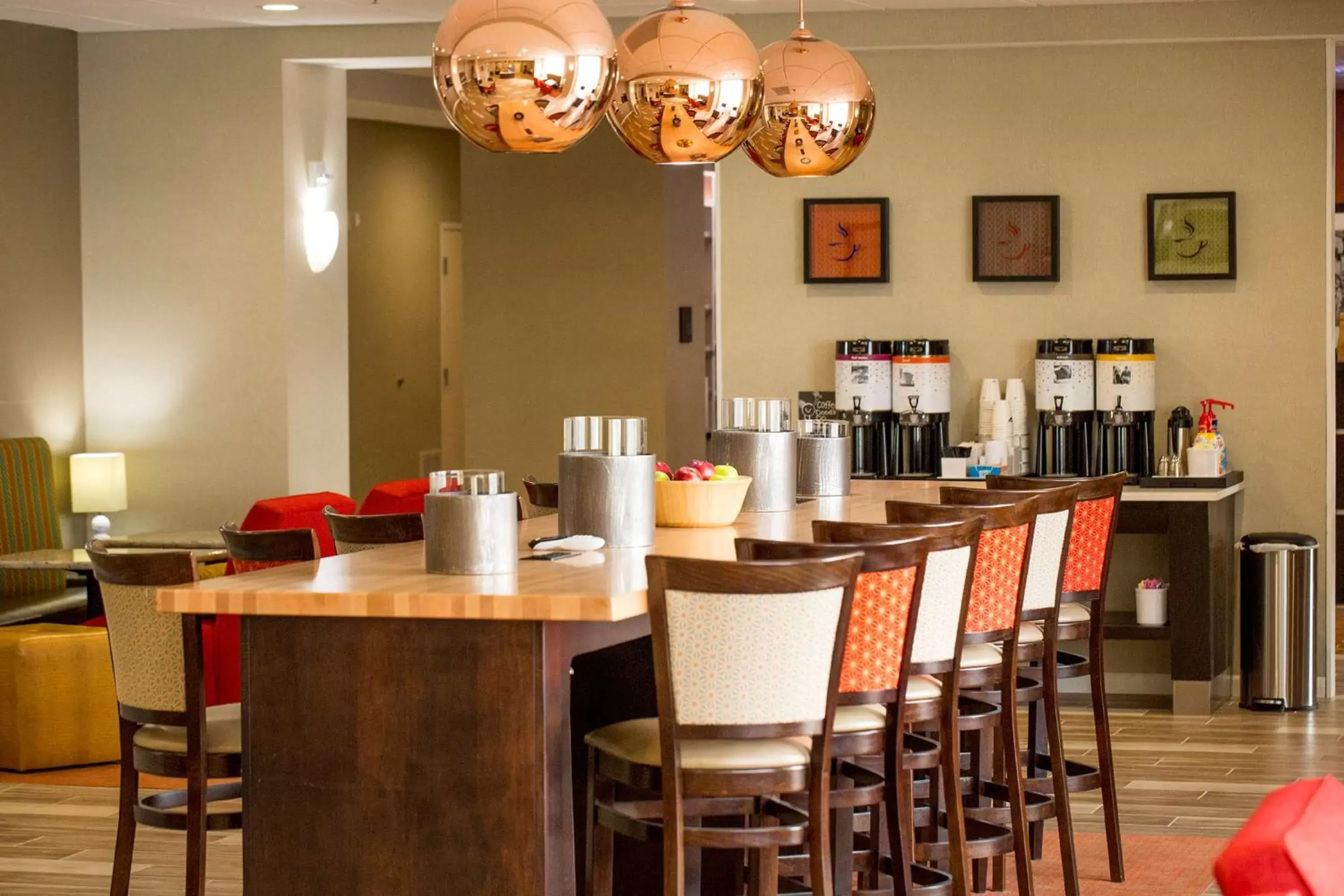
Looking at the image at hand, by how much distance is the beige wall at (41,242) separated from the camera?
27.2ft

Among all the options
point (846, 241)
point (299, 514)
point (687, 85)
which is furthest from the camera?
point (846, 241)

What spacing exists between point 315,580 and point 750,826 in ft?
3.25

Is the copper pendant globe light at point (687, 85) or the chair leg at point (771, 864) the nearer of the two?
the chair leg at point (771, 864)

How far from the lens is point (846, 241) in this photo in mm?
7879

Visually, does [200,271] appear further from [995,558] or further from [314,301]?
[995,558]

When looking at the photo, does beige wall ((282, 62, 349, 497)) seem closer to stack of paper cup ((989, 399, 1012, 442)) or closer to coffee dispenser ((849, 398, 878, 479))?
coffee dispenser ((849, 398, 878, 479))

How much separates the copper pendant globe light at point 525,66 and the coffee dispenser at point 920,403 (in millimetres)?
3799

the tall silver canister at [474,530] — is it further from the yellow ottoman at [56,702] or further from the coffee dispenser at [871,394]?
the coffee dispenser at [871,394]

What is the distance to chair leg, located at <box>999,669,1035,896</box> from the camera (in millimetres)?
4266

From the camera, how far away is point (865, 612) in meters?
3.47

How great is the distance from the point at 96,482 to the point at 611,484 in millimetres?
4983

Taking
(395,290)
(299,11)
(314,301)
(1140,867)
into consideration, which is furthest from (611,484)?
(395,290)

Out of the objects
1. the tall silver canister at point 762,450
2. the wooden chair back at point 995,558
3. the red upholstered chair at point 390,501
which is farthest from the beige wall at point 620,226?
the wooden chair back at point 995,558

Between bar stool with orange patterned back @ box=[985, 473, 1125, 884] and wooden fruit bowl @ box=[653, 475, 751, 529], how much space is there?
2.79ft
